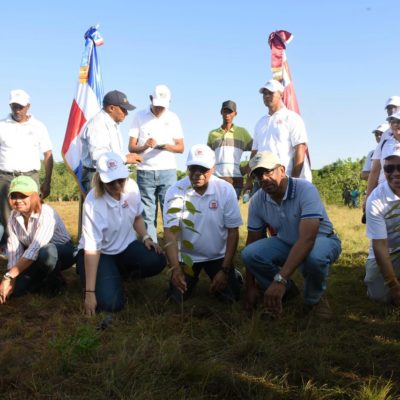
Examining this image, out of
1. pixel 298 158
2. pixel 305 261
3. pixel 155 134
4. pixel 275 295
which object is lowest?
pixel 275 295

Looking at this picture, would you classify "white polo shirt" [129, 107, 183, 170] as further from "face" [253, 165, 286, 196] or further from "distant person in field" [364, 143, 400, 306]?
"distant person in field" [364, 143, 400, 306]

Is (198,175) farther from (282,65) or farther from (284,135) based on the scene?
(282,65)

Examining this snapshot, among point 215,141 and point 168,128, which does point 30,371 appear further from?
point 215,141

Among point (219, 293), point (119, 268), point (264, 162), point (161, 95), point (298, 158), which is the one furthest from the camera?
point (161, 95)

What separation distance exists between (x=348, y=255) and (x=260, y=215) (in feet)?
8.12

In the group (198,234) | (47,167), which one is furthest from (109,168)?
(47,167)

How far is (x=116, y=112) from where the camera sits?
4.78 m

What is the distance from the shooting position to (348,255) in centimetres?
548

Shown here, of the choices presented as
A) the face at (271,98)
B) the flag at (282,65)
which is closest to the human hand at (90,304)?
the face at (271,98)

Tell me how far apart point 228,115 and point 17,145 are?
238 centimetres

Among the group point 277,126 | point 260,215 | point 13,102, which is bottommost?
point 260,215

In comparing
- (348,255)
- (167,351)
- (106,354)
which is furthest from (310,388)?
(348,255)

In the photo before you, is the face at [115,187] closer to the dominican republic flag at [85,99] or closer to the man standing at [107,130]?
the man standing at [107,130]

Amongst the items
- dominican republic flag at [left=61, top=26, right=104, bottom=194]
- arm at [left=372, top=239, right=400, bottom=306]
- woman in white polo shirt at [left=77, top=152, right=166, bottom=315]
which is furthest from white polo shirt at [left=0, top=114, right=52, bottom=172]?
arm at [left=372, top=239, right=400, bottom=306]
